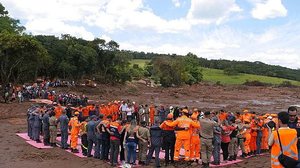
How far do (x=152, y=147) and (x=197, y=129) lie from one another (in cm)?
166

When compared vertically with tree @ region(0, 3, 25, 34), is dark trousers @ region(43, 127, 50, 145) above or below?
below

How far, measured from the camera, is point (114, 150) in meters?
12.8

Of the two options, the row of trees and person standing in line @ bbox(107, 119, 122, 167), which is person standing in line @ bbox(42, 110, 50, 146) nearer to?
person standing in line @ bbox(107, 119, 122, 167)

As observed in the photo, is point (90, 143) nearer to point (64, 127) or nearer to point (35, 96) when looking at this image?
point (64, 127)

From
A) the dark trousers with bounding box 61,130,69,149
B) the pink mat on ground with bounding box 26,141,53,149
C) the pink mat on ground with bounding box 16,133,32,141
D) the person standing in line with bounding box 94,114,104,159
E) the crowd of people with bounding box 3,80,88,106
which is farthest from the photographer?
the crowd of people with bounding box 3,80,88,106

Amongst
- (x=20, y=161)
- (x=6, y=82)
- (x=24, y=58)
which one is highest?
(x=24, y=58)

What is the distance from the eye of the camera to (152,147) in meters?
12.6

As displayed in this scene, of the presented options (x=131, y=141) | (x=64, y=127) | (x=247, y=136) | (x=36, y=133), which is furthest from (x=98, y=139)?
(x=247, y=136)

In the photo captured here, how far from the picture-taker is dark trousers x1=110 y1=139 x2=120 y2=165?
12.7 m

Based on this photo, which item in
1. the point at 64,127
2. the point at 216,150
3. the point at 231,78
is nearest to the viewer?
the point at 216,150

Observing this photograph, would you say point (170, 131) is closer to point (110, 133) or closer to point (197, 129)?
point (197, 129)

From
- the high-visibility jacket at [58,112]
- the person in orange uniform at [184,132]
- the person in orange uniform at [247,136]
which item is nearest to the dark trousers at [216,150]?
the person in orange uniform at [184,132]

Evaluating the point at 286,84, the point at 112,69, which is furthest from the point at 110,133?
the point at 286,84

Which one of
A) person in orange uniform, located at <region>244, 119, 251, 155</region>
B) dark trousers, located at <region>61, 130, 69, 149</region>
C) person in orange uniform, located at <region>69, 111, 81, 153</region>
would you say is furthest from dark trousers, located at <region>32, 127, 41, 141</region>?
person in orange uniform, located at <region>244, 119, 251, 155</region>
